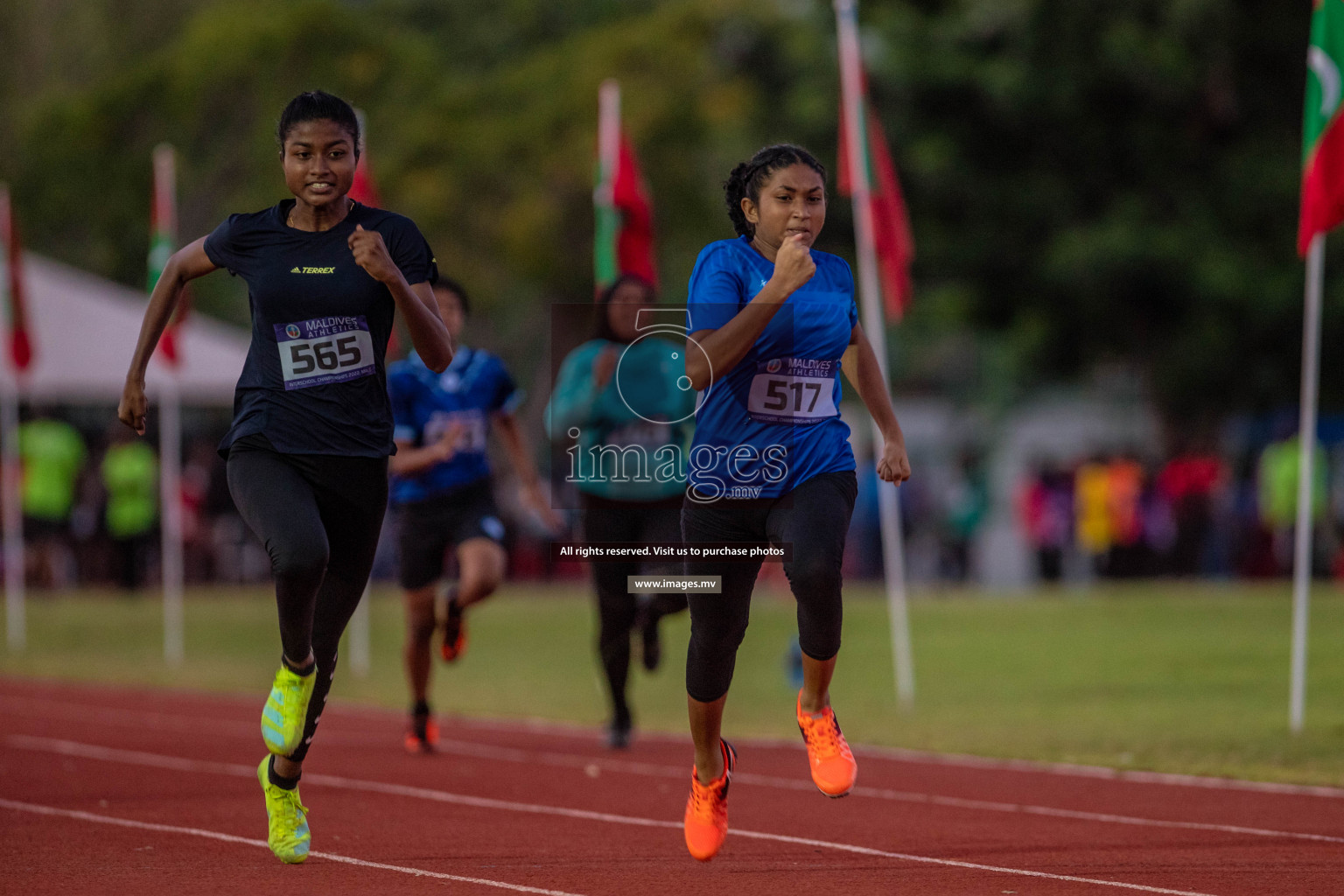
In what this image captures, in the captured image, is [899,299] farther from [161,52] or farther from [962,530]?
[161,52]

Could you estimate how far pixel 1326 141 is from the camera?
11.1m

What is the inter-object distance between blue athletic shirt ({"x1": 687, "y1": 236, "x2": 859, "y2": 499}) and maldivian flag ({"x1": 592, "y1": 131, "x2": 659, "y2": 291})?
8678 millimetres

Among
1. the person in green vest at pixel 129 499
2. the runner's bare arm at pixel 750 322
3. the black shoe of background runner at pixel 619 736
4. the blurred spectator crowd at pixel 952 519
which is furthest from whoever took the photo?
the blurred spectator crowd at pixel 952 519

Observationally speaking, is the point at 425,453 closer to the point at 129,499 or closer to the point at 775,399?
the point at 775,399

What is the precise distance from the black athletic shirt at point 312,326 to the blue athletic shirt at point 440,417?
12.6 ft

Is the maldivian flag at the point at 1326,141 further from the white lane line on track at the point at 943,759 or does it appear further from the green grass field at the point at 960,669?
the white lane line on track at the point at 943,759

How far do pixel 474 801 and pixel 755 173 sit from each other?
356cm

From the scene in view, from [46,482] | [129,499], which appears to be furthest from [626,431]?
[46,482]

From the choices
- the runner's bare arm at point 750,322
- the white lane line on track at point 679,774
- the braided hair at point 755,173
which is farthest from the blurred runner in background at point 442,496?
the runner's bare arm at point 750,322

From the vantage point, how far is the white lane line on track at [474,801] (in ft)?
21.3

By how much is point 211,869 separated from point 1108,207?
92.8 ft

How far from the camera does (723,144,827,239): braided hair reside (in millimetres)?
6305

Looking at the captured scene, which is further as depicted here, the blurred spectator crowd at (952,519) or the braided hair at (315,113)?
the blurred spectator crowd at (952,519)

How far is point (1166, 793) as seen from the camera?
8.74 meters
